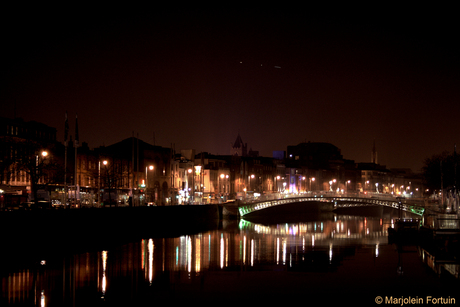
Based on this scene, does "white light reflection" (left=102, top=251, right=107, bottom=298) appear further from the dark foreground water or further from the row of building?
the row of building

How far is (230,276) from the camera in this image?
3575 centimetres

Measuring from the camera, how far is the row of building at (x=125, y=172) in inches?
2486

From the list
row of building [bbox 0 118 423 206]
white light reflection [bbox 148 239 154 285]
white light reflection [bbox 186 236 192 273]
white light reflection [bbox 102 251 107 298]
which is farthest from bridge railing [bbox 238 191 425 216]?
white light reflection [bbox 102 251 107 298]

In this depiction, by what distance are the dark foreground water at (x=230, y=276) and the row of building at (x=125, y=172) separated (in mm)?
15933

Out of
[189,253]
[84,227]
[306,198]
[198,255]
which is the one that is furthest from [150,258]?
[306,198]

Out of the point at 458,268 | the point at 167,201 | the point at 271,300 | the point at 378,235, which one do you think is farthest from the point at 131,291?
the point at 167,201

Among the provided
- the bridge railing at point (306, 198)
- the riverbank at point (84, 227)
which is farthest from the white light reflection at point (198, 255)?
the bridge railing at point (306, 198)

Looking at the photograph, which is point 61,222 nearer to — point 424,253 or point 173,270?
point 173,270

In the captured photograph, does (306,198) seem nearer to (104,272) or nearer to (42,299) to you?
(104,272)

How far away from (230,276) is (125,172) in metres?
59.3

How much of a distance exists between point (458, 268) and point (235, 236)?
2981 centimetres

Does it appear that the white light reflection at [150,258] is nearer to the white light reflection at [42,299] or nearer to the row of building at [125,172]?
the white light reflection at [42,299]

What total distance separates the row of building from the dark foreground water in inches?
627

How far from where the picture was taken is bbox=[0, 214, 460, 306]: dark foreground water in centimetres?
2889
